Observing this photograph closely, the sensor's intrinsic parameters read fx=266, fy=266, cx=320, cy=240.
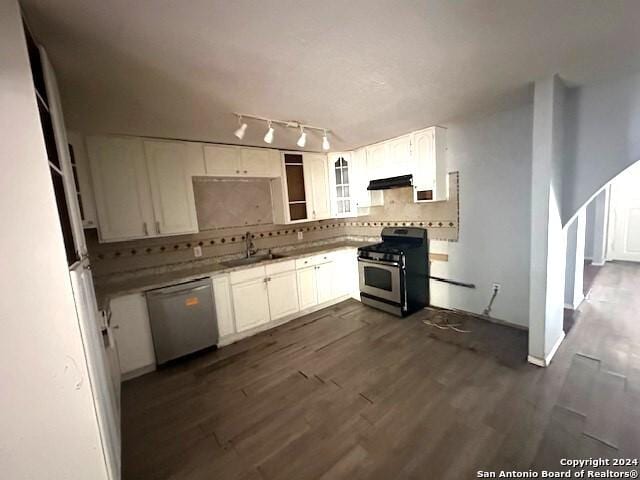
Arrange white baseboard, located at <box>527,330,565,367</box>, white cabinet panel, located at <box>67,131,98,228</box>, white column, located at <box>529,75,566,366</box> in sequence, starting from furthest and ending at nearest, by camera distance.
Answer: white cabinet panel, located at <box>67,131,98,228</box> → white baseboard, located at <box>527,330,565,367</box> → white column, located at <box>529,75,566,366</box>

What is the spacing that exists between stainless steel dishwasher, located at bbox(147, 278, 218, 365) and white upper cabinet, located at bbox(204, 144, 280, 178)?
53.0 inches

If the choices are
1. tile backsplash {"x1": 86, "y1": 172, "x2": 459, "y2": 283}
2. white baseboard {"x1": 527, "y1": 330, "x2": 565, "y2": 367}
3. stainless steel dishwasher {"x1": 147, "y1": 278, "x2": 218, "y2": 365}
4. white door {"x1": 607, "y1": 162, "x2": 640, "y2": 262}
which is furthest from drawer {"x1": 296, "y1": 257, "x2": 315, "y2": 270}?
white door {"x1": 607, "y1": 162, "x2": 640, "y2": 262}

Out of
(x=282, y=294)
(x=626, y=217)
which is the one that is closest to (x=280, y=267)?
(x=282, y=294)

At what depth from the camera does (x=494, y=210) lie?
3.05 m

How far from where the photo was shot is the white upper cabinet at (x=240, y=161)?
3.19 m

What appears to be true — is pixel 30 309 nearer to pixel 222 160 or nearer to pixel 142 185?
pixel 142 185

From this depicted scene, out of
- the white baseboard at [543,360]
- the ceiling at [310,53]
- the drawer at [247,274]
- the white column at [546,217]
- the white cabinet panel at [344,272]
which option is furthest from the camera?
the white cabinet panel at [344,272]

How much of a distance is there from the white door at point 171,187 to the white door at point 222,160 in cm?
23

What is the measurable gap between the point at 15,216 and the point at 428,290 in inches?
157

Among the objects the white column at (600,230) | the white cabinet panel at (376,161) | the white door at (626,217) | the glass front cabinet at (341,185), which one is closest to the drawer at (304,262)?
the glass front cabinet at (341,185)

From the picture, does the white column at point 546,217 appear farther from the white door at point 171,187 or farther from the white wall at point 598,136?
the white door at point 171,187

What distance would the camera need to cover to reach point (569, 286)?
134 inches

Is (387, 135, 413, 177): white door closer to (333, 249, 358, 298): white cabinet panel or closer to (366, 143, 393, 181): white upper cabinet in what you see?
(366, 143, 393, 181): white upper cabinet

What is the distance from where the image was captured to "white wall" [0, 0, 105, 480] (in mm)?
996
